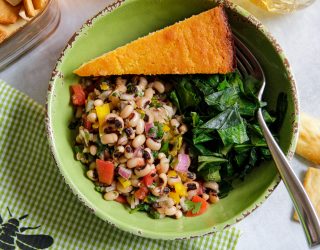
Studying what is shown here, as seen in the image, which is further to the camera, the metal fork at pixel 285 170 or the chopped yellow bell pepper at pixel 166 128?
the chopped yellow bell pepper at pixel 166 128

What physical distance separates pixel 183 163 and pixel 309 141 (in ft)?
2.48

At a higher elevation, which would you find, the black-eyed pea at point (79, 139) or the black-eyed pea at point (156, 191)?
the black-eyed pea at point (79, 139)

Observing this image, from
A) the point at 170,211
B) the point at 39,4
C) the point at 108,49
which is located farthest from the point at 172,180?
the point at 39,4

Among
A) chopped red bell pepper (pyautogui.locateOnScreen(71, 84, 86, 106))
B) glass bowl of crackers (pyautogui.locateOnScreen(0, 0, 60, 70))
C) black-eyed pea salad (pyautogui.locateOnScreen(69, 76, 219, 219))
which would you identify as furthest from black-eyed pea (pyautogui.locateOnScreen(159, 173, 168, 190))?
glass bowl of crackers (pyautogui.locateOnScreen(0, 0, 60, 70))

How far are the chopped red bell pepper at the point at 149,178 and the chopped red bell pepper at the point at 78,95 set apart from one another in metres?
0.49

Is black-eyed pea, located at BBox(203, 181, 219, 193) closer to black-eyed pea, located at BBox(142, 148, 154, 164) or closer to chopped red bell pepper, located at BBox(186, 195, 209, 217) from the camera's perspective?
chopped red bell pepper, located at BBox(186, 195, 209, 217)

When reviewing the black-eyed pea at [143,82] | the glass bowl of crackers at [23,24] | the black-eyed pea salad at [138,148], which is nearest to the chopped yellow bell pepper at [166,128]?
the black-eyed pea salad at [138,148]

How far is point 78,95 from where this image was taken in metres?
2.56

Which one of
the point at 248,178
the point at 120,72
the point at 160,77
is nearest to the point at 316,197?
the point at 248,178

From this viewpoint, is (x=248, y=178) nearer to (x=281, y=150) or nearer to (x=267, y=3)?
(x=281, y=150)

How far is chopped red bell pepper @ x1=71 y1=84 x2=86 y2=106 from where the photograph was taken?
2559 mm

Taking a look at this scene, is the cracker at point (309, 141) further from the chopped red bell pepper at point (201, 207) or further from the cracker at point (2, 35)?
the cracker at point (2, 35)

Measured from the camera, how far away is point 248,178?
2.58 m

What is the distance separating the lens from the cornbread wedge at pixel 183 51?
2441mm
